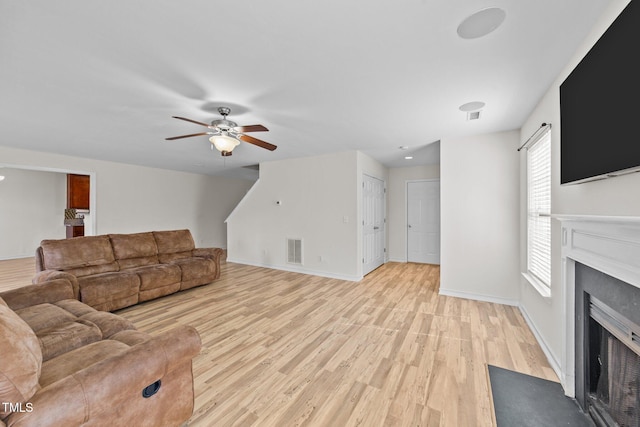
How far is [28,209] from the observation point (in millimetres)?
7035

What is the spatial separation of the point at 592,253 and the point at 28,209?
36.6 feet

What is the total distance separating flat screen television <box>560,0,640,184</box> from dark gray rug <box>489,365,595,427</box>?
1486 millimetres

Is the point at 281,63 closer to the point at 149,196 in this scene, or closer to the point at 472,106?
the point at 472,106

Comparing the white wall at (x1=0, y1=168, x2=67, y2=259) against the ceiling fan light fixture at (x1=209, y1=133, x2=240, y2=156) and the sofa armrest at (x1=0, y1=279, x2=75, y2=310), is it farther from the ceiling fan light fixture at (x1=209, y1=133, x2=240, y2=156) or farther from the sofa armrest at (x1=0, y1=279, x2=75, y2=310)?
the ceiling fan light fixture at (x1=209, y1=133, x2=240, y2=156)

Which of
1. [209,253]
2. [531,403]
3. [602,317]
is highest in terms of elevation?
[602,317]

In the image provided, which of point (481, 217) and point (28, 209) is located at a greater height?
point (28, 209)

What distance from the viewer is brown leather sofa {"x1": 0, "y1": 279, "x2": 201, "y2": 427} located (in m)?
0.94

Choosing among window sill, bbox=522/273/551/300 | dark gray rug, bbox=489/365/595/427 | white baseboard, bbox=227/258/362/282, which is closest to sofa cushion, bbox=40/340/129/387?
dark gray rug, bbox=489/365/595/427

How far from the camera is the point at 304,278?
189 inches

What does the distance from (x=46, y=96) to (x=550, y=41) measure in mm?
4295

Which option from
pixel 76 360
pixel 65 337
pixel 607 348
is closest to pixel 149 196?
pixel 65 337

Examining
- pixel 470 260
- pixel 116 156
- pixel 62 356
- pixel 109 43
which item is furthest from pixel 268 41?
pixel 116 156

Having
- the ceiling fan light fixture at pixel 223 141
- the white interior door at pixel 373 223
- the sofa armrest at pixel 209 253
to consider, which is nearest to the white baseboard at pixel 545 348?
the white interior door at pixel 373 223

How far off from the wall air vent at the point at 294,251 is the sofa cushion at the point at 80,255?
2.89m
